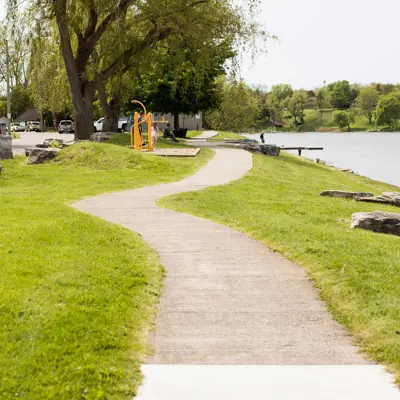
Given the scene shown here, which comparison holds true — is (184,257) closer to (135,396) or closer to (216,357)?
(216,357)

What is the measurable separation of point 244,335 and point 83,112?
25651mm

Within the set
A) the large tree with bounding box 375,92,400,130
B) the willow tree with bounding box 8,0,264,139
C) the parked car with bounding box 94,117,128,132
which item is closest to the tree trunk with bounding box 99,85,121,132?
the willow tree with bounding box 8,0,264,139

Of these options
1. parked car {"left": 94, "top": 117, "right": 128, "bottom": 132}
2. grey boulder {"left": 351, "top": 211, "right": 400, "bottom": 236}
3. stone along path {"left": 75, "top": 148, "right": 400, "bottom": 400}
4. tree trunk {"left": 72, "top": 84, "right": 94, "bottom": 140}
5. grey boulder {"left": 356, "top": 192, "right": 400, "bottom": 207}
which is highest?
tree trunk {"left": 72, "top": 84, "right": 94, "bottom": 140}

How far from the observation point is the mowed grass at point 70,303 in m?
4.10

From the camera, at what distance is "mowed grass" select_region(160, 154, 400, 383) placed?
5383mm

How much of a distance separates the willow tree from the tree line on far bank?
220ft

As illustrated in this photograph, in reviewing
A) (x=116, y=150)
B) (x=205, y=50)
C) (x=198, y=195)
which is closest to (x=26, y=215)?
(x=198, y=195)

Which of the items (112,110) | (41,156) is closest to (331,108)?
(112,110)

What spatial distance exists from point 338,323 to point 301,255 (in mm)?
2286

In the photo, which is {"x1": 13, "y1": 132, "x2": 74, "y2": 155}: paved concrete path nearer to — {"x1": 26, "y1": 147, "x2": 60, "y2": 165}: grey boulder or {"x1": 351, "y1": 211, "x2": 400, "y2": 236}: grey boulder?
{"x1": 26, "y1": 147, "x2": 60, "y2": 165}: grey boulder

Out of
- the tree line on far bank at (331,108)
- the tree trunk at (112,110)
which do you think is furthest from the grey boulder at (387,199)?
the tree line on far bank at (331,108)

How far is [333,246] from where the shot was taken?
8109 millimetres

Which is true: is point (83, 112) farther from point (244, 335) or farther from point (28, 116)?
point (28, 116)

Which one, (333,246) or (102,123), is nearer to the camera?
(333,246)
